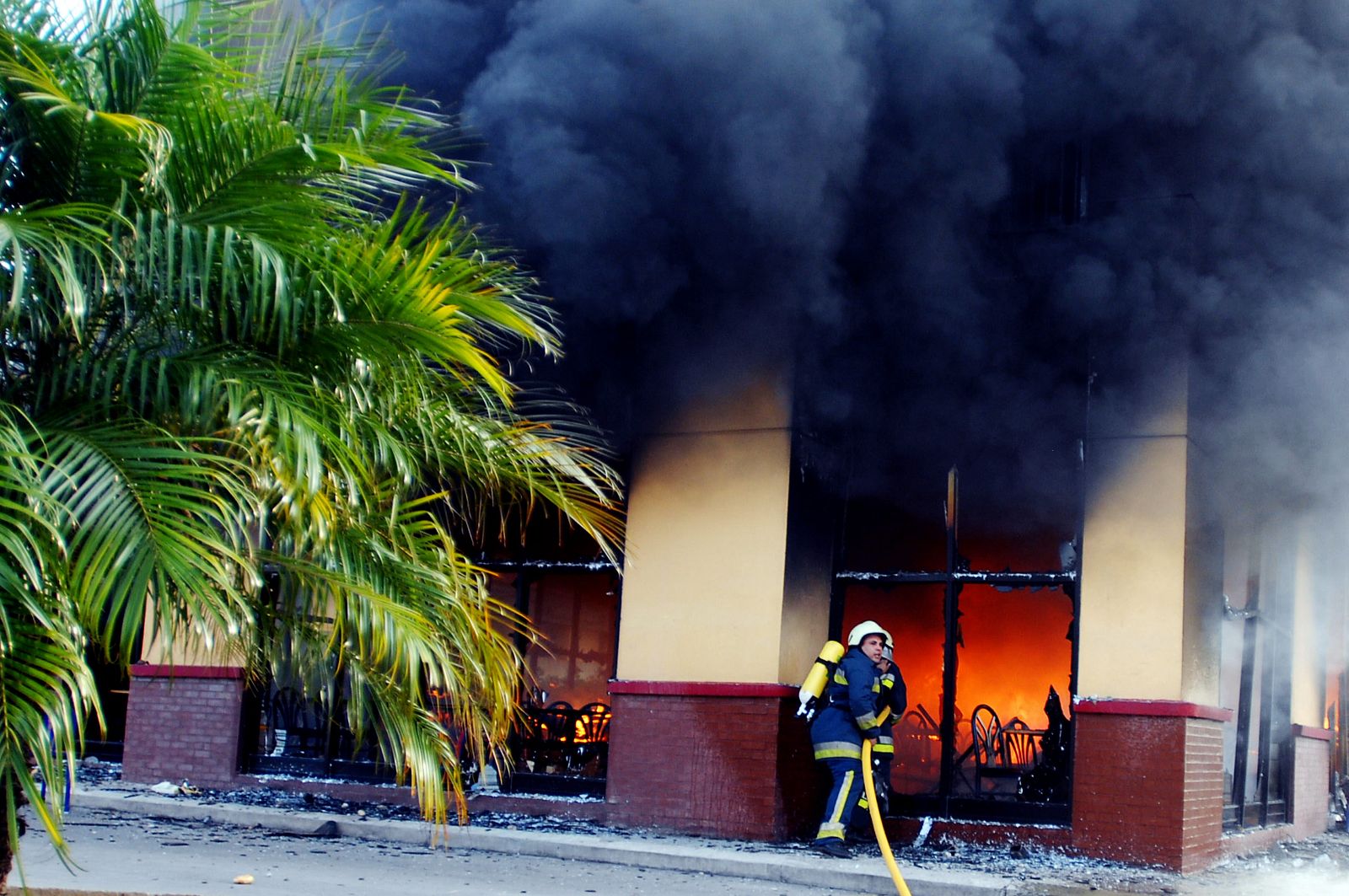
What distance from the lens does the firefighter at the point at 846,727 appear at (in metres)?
8.07

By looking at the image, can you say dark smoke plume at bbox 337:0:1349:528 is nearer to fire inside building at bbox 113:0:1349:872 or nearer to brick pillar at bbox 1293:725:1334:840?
fire inside building at bbox 113:0:1349:872

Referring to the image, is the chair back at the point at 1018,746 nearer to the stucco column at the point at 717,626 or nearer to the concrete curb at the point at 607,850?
the stucco column at the point at 717,626

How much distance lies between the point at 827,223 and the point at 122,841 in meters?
5.67

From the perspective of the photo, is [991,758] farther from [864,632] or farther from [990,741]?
[864,632]

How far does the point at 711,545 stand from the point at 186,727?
460 cm

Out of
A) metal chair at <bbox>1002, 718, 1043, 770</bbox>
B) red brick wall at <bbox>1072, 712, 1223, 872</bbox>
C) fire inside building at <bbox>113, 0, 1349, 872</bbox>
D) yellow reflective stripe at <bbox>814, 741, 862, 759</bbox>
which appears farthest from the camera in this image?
metal chair at <bbox>1002, 718, 1043, 770</bbox>

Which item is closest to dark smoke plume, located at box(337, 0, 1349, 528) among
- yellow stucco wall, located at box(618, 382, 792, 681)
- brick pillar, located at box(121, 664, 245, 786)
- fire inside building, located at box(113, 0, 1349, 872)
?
fire inside building, located at box(113, 0, 1349, 872)

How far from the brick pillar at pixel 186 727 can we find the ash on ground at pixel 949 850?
182 mm

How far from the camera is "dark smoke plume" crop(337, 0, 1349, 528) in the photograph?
8.36 metres

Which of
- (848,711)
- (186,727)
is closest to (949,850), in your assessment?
(848,711)

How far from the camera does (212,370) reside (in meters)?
4.16

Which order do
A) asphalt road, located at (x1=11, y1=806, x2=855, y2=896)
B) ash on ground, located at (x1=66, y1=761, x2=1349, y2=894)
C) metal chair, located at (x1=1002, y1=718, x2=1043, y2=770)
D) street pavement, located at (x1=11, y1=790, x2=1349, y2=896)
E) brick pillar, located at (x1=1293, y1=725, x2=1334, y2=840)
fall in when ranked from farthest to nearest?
1. brick pillar, located at (x1=1293, y1=725, x2=1334, y2=840)
2. metal chair, located at (x1=1002, y1=718, x2=1043, y2=770)
3. ash on ground, located at (x1=66, y1=761, x2=1349, y2=894)
4. street pavement, located at (x1=11, y1=790, x2=1349, y2=896)
5. asphalt road, located at (x1=11, y1=806, x2=855, y2=896)

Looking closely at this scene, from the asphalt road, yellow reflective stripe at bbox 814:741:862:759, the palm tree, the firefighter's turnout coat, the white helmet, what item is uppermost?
the palm tree

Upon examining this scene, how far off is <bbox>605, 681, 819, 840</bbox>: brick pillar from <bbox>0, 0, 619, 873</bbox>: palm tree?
12.6 ft
